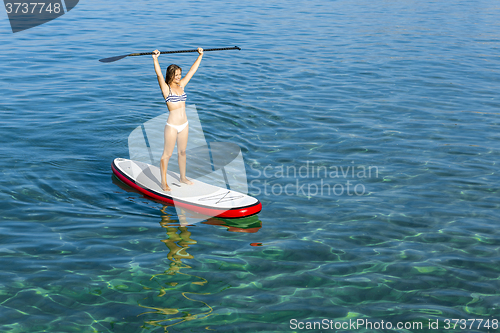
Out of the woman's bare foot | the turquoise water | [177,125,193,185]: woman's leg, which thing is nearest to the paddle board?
the woman's bare foot

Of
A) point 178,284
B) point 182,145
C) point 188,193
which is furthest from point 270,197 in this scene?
point 178,284

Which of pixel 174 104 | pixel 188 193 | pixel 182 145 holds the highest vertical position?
pixel 174 104

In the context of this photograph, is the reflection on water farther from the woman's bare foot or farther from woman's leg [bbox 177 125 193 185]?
woman's leg [bbox 177 125 193 185]

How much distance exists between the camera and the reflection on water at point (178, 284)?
5766mm

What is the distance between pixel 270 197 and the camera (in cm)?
902

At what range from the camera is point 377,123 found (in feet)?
41.2

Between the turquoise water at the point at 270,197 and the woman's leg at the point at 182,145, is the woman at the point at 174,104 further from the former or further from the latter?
the turquoise water at the point at 270,197

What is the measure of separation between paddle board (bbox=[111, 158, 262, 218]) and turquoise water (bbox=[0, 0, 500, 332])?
22 cm

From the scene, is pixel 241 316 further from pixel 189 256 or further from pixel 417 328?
pixel 417 328

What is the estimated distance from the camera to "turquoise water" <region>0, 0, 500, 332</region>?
602 centimetres

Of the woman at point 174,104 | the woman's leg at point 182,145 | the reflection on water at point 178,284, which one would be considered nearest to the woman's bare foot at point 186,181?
the woman's leg at point 182,145

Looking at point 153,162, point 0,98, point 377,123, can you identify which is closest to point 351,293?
point 153,162

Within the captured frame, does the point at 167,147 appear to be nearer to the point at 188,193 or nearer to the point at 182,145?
the point at 182,145

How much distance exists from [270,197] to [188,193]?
5.14ft
